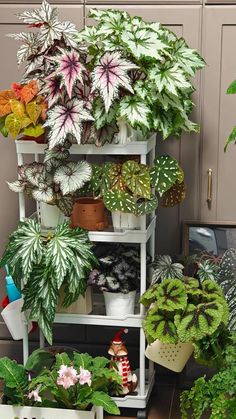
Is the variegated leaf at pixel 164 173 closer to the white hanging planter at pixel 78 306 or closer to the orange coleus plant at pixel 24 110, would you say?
the orange coleus plant at pixel 24 110

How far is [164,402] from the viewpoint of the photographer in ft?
10.3

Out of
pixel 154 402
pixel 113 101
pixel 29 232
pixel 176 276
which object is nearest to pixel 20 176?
pixel 29 232

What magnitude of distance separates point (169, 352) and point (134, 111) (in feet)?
3.05

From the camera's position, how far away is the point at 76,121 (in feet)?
8.68

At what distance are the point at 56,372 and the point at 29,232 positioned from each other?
21.1 inches

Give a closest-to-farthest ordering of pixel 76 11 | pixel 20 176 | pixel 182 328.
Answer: pixel 182 328
pixel 20 176
pixel 76 11

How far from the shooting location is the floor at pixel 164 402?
3.04 m

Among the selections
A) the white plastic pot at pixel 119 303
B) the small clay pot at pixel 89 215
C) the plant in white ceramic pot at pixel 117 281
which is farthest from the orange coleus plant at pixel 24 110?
the white plastic pot at pixel 119 303

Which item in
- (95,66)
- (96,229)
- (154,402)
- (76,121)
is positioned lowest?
(154,402)

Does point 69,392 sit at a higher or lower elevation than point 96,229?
lower

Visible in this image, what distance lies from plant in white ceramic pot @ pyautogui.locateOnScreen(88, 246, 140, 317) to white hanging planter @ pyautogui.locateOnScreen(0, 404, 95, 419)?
0.45 metres

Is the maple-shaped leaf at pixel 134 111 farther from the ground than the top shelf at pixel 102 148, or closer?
farther from the ground

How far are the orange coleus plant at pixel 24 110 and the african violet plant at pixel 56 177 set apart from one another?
0.38 ft

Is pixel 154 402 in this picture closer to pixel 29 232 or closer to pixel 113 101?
pixel 29 232
